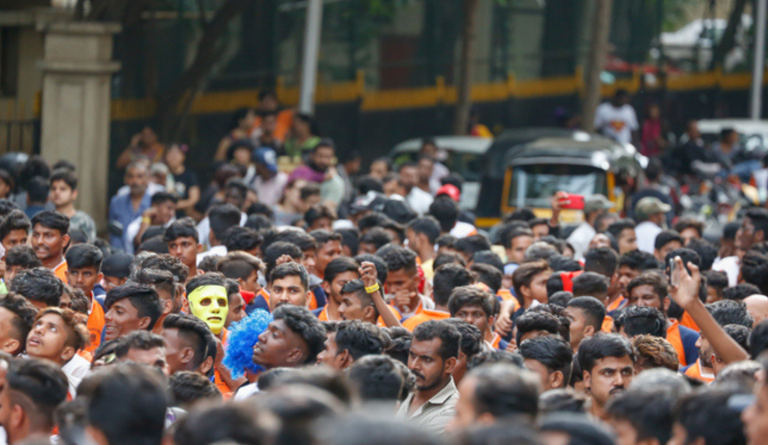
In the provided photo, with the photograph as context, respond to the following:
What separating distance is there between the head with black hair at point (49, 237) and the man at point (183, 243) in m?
0.77

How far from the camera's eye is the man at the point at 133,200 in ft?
38.8

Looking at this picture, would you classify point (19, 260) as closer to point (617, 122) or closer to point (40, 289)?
point (40, 289)

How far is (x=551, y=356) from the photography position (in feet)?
19.7

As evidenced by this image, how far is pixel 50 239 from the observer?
828cm

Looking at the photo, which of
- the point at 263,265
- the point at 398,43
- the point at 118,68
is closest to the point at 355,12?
the point at 398,43

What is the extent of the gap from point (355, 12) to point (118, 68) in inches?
333

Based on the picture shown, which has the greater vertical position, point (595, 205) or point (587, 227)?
point (595, 205)

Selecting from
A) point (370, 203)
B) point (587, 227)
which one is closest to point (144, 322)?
point (370, 203)

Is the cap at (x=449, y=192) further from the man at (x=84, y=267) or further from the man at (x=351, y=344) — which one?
the man at (x=351, y=344)

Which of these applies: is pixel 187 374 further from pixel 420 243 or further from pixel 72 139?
pixel 72 139

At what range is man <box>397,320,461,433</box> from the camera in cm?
592

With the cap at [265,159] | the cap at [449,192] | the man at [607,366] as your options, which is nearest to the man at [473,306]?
the man at [607,366]

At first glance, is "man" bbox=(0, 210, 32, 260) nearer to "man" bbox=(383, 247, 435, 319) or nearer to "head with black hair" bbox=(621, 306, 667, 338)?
"man" bbox=(383, 247, 435, 319)

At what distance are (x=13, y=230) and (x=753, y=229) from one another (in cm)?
612
